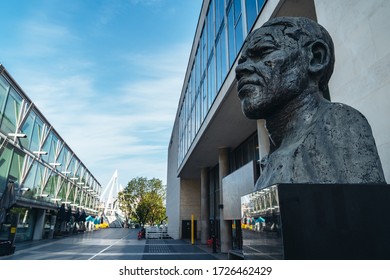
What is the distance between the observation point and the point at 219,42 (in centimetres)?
1420

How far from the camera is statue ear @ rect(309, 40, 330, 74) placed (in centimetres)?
252

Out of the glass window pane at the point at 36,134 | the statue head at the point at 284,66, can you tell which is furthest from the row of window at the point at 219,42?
the glass window pane at the point at 36,134

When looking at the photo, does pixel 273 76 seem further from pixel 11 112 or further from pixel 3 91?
pixel 11 112

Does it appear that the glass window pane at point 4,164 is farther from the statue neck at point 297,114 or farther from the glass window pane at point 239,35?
the statue neck at point 297,114

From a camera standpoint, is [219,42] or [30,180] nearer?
[219,42]

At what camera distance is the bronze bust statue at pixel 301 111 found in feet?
6.91

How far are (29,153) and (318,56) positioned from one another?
24550 mm

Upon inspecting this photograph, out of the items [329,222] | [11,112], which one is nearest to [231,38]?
[329,222]

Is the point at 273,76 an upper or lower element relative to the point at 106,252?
upper

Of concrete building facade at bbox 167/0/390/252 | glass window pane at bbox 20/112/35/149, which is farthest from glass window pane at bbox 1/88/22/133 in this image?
concrete building facade at bbox 167/0/390/252

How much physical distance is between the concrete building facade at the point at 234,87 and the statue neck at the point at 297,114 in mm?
1870

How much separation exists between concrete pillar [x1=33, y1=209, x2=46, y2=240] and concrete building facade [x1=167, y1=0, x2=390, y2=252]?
14.2 m

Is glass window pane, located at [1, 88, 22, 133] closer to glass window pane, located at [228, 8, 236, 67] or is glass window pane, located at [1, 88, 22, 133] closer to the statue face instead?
glass window pane, located at [228, 8, 236, 67]

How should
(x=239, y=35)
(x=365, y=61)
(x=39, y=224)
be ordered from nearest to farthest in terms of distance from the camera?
1. (x=365, y=61)
2. (x=239, y=35)
3. (x=39, y=224)
